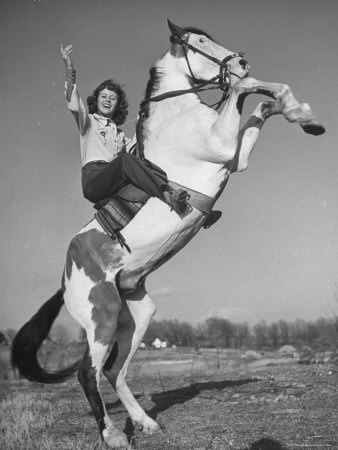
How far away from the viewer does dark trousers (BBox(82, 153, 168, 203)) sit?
3.57m

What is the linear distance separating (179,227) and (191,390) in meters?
3.28

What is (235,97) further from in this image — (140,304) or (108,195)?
(140,304)

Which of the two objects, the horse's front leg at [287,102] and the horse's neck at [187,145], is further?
the horse's neck at [187,145]

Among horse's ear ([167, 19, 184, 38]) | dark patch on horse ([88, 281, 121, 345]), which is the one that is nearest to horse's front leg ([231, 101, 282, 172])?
horse's ear ([167, 19, 184, 38])

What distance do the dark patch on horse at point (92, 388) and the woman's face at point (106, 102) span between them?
2.38m

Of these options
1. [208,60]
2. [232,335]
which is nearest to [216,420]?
[208,60]

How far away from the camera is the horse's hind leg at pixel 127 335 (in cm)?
415

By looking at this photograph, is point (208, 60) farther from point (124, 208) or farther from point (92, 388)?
point (92, 388)

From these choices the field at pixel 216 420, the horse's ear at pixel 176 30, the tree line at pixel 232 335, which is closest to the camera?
the field at pixel 216 420

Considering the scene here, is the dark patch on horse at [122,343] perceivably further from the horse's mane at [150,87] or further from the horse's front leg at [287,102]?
the horse's front leg at [287,102]

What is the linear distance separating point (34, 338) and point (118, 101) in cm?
259

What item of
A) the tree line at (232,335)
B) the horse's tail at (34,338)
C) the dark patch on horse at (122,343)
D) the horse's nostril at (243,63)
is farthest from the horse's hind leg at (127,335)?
the tree line at (232,335)

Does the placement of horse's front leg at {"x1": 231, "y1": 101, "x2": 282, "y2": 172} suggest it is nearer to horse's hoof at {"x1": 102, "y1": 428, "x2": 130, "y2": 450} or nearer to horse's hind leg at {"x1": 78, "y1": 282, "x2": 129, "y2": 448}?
horse's hind leg at {"x1": 78, "y1": 282, "x2": 129, "y2": 448}

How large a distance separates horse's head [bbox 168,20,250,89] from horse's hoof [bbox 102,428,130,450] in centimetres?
301
